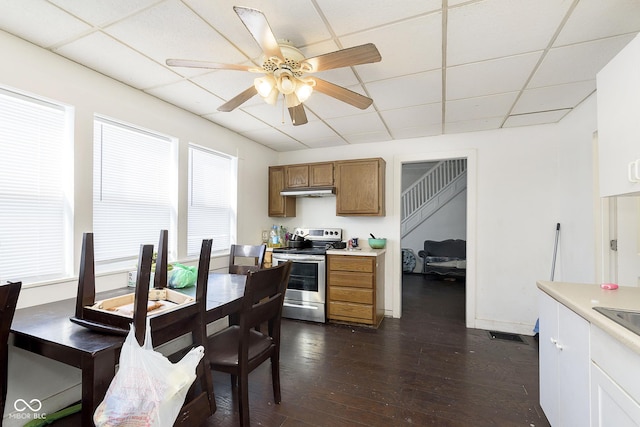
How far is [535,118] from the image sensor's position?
3018 mm

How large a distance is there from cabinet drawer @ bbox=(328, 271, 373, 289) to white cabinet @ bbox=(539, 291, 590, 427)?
1786 millimetres

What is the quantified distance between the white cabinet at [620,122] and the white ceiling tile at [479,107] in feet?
3.86

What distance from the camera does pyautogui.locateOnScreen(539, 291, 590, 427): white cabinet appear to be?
4.06 ft

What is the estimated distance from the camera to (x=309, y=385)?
2154mm

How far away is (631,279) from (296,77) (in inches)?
106

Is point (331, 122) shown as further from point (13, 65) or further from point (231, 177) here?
point (13, 65)

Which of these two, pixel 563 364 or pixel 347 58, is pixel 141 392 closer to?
pixel 347 58

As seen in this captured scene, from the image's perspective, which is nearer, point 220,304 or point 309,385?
point 220,304

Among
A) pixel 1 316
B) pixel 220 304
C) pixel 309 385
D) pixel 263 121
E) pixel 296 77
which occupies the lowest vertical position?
pixel 309 385

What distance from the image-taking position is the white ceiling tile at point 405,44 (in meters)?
1.63

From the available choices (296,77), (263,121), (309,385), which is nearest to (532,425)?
(309,385)

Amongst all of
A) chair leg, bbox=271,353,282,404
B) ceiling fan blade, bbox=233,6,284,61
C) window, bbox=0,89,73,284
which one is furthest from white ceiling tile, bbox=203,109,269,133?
chair leg, bbox=271,353,282,404

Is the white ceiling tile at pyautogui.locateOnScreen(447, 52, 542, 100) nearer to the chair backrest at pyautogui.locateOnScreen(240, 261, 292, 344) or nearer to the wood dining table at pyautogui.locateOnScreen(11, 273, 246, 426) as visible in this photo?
the chair backrest at pyautogui.locateOnScreen(240, 261, 292, 344)

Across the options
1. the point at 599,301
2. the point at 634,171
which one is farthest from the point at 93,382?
the point at 634,171
